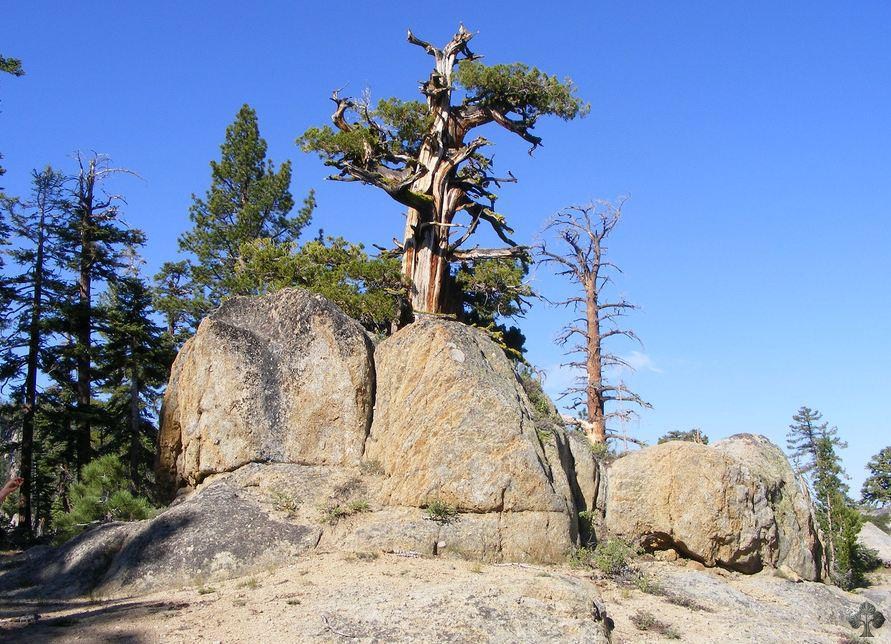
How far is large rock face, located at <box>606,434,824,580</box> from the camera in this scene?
14453 millimetres

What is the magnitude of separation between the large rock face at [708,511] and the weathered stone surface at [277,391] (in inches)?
216

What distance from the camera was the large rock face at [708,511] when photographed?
1445cm

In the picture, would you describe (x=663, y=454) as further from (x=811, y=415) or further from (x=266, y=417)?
(x=811, y=415)

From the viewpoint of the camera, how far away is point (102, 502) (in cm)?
1805

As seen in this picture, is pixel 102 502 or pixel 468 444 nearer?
pixel 468 444

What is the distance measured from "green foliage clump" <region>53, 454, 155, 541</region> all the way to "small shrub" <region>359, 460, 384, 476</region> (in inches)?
194

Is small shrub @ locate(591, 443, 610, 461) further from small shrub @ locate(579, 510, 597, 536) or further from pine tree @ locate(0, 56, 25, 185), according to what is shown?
pine tree @ locate(0, 56, 25, 185)

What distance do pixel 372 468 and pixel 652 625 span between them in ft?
20.5

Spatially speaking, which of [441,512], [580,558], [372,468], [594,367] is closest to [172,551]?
[372,468]

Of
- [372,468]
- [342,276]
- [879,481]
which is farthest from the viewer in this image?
[879,481]

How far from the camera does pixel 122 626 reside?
939cm

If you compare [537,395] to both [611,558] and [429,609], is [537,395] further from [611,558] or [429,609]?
[429,609]

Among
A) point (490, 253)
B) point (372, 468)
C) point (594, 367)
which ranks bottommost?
point (372, 468)

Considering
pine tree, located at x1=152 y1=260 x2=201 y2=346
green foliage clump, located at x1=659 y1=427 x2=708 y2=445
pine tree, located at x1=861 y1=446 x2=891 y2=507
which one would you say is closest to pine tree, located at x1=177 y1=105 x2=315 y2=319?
pine tree, located at x1=152 y1=260 x2=201 y2=346
